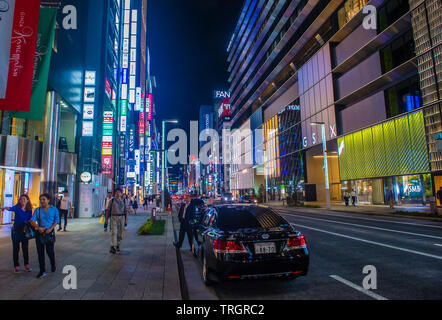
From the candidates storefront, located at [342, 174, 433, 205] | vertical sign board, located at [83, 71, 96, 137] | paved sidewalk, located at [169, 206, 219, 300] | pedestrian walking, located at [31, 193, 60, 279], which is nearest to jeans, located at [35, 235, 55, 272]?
pedestrian walking, located at [31, 193, 60, 279]

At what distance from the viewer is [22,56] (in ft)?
37.8

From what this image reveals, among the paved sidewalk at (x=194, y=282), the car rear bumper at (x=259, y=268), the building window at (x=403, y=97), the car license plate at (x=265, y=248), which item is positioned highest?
the building window at (x=403, y=97)

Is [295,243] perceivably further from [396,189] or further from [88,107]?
[396,189]

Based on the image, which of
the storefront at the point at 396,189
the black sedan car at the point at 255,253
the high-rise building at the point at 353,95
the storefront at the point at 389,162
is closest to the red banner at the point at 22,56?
the black sedan car at the point at 255,253

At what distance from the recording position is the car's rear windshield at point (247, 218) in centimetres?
558

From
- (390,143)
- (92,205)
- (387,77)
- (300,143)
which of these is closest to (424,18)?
(387,77)

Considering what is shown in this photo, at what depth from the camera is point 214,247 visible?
509 cm

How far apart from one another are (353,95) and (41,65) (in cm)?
3133

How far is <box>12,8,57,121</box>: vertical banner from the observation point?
1413 centimetres

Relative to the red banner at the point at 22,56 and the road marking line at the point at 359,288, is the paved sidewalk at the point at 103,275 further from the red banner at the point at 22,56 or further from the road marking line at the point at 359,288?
the red banner at the point at 22,56

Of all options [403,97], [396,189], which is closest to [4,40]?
[403,97]

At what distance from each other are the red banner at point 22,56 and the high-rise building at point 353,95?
26.8m

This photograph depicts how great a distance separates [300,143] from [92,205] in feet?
108

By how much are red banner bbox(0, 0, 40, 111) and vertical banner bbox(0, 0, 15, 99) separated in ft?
1.06
